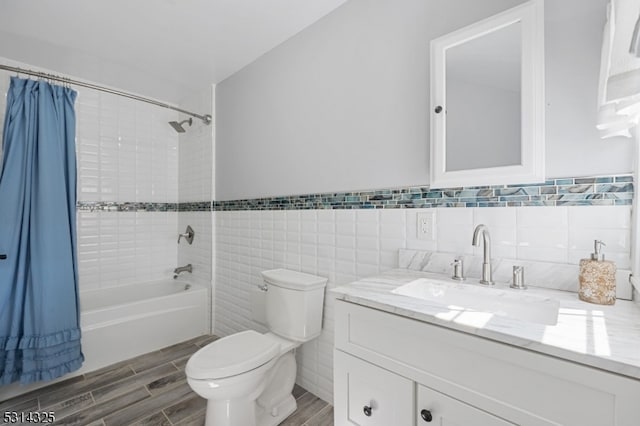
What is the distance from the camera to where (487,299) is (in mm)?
1063

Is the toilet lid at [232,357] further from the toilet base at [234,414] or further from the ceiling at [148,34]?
the ceiling at [148,34]

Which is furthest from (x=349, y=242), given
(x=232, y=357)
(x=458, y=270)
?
(x=232, y=357)

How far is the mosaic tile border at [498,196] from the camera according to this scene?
0.96 meters

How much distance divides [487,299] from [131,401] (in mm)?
2047

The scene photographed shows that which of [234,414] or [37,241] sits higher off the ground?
[37,241]

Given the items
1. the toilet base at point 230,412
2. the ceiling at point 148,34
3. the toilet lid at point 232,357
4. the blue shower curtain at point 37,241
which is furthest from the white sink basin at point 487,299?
the blue shower curtain at point 37,241

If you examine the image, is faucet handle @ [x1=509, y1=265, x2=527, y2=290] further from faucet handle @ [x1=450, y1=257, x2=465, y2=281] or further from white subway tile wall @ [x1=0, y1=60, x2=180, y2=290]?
white subway tile wall @ [x1=0, y1=60, x2=180, y2=290]

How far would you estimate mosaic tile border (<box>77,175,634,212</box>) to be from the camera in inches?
37.9

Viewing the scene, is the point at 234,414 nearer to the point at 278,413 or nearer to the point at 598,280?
the point at 278,413

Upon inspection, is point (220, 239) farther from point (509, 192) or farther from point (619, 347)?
point (619, 347)

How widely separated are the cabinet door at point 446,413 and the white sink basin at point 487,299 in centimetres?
24

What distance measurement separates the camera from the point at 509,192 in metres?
1.14

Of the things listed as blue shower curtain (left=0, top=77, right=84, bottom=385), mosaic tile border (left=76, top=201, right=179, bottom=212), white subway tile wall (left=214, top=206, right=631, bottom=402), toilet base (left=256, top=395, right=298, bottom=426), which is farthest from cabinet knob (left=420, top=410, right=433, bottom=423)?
mosaic tile border (left=76, top=201, right=179, bottom=212)

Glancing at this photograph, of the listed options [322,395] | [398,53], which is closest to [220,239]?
[322,395]
